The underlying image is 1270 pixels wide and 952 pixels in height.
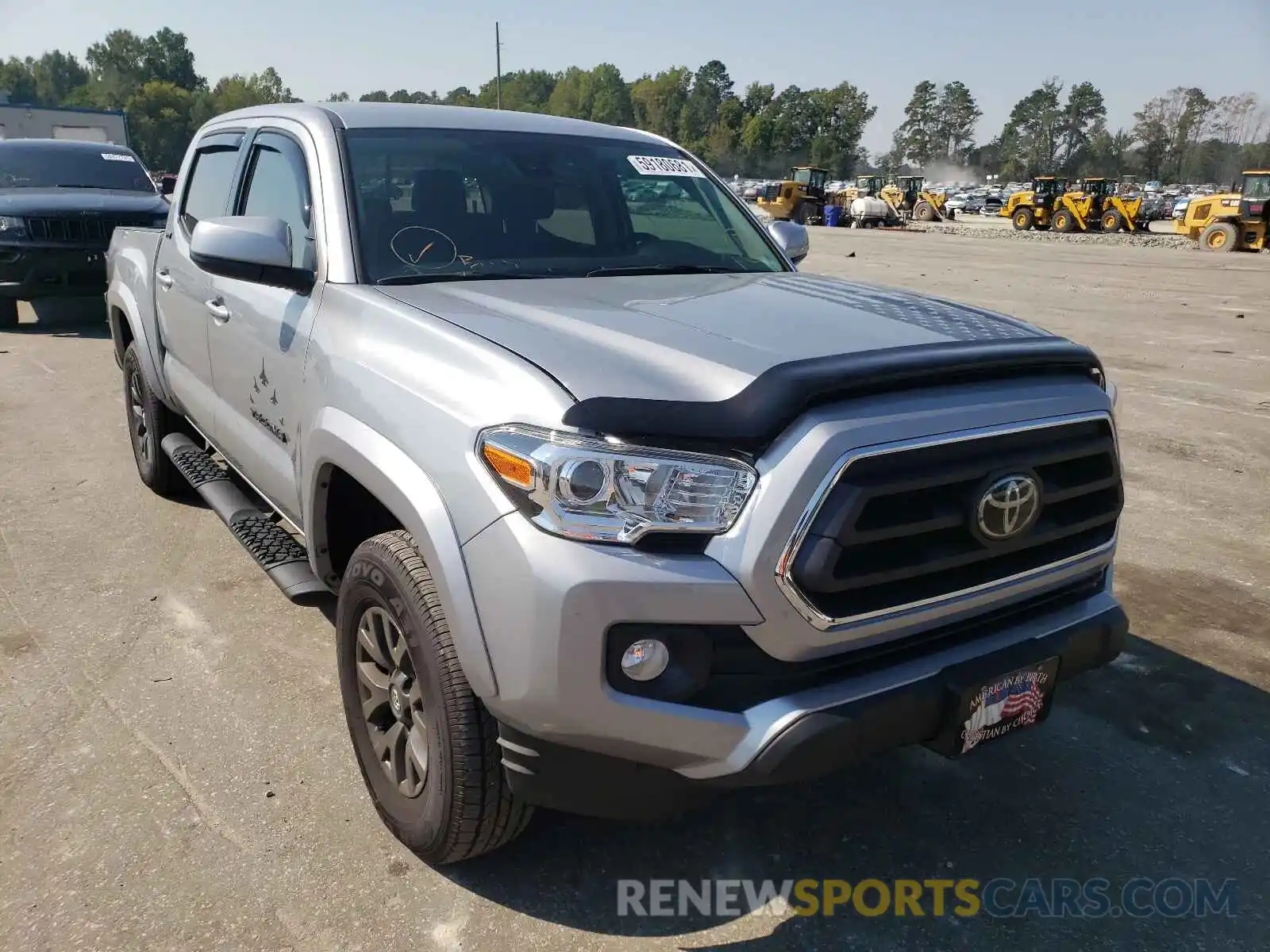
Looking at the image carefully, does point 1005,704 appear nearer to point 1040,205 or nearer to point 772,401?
point 772,401

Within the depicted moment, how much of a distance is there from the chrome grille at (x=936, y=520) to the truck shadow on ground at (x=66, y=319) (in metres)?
10.0

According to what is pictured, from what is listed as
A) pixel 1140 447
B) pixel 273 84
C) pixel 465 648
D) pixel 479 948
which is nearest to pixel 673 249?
pixel 465 648

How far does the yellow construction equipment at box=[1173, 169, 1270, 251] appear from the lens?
2880 cm

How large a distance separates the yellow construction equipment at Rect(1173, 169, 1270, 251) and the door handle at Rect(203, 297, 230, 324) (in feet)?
106

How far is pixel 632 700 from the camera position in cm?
193

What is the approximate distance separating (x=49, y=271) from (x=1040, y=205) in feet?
128

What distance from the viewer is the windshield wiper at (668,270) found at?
3.21m

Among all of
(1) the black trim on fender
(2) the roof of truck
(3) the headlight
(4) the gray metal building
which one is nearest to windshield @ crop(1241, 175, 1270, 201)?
(4) the gray metal building

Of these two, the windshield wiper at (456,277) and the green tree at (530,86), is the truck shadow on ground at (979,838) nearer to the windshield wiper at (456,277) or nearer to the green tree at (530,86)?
the windshield wiper at (456,277)

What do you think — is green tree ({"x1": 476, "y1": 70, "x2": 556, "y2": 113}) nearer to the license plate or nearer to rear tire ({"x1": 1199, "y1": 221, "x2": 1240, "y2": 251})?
rear tire ({"x1": 1199, "y1": 221, "x2": 1240, "y2": 251})

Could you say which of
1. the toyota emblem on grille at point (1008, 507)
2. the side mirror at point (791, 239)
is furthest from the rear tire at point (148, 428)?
the toyota emblem on grille at point (1008, 507)

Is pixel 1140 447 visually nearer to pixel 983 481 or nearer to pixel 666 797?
pixel 983 481

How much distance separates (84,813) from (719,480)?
6.64 ft

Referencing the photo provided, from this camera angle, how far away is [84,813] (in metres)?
2.67
